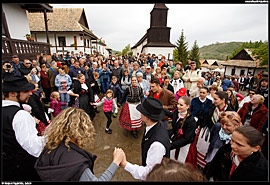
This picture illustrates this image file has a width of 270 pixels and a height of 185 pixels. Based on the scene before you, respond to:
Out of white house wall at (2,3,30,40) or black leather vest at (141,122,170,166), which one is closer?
black leather vest at (141,122,170,166)

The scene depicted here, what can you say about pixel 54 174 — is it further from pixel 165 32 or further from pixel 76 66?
pixel 165 32

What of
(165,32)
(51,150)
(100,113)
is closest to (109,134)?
(100,113)

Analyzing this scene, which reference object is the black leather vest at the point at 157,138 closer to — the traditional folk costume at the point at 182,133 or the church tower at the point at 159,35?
the traditional folk costume at the point at 182,133

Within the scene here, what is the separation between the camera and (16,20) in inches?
380

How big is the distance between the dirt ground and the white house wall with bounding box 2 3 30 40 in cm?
994

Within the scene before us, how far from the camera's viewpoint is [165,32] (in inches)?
1162

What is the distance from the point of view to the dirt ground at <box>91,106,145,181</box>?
9.97 feet

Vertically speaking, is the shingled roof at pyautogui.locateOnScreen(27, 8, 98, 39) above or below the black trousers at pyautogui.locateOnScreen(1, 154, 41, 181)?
above

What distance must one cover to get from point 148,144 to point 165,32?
3195cm

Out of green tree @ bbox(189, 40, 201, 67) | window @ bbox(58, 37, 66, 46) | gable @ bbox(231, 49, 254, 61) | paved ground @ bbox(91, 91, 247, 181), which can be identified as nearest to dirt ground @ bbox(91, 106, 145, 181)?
paved ground @ bbox(91, 91, 247, 181)

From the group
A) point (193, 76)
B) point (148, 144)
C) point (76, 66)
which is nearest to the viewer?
point (148, 144)

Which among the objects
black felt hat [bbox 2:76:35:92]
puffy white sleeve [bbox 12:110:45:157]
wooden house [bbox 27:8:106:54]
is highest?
wooden house [bbox 27:8:106:54]

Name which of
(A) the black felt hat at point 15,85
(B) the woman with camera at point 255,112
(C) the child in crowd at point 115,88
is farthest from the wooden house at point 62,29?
(B) the woman with camera at point 255,112

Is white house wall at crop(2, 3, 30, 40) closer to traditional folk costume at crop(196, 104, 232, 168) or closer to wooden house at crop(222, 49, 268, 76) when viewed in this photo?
traditional folk costume at crop(196, 104, 232, 168)
